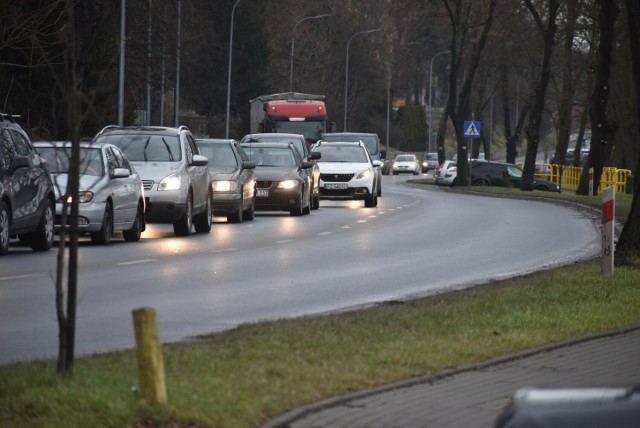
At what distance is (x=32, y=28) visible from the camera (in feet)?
112

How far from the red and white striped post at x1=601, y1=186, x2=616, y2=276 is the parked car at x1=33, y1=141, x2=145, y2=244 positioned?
8.77 m

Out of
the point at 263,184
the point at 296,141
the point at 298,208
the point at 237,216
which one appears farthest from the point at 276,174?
the point at 296,141

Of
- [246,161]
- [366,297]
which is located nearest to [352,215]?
[246,161]

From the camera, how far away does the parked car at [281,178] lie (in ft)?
A: 121

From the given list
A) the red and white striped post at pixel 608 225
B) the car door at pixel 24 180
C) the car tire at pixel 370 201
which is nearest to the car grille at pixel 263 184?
the car tire at pixel 370 201

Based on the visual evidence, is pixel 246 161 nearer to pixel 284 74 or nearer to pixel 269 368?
pixel 269 368

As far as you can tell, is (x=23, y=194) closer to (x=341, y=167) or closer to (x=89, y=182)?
(x=89, y=182)

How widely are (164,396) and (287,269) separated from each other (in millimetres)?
12110

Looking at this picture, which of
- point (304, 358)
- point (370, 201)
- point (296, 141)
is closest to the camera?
point (304, 358)

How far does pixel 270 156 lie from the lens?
127 ft

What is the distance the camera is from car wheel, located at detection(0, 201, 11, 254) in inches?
844

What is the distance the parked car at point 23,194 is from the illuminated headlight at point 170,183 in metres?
3.92

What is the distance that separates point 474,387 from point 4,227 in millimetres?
12739

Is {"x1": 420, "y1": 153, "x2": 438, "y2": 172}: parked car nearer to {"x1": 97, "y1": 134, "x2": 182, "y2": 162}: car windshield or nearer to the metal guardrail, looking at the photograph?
the metal guardrail
